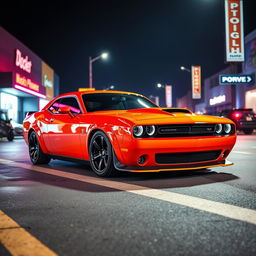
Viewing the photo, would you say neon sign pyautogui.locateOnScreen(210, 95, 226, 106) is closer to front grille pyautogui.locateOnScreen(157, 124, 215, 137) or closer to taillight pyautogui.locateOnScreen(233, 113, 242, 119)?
taillight pyautogui.locateOnScreen(233, 113, 242, 119)

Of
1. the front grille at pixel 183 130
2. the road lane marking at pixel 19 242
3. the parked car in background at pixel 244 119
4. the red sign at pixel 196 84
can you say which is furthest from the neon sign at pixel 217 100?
the road lane marking at pixel 19 242

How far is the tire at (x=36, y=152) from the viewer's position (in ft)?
26.5

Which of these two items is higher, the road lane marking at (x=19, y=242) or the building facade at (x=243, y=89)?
the building facade at (x=243, y=89)

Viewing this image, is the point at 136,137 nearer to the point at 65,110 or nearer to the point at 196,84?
the point at 65,110

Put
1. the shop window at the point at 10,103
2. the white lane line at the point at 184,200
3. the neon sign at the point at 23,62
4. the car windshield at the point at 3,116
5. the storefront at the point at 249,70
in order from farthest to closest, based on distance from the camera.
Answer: the storefront at the point at 249,70 < the neon sign at the point at 23,62 < the shop window at the point at 10,103 < the car windshield at the point at 3,116 < the white lane line at the point at 184,200

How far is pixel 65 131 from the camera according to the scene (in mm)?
7023

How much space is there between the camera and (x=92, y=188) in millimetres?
5156

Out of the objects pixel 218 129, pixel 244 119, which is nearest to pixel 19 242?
pixel 218 129

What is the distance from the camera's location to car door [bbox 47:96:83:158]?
675cm

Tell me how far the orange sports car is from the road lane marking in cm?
240

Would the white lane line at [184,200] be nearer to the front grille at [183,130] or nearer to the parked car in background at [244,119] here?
the front grille at [183,130]

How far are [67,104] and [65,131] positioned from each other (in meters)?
0.78

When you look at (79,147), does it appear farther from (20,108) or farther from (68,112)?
(20,108)

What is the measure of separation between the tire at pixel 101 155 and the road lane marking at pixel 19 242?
249cm
